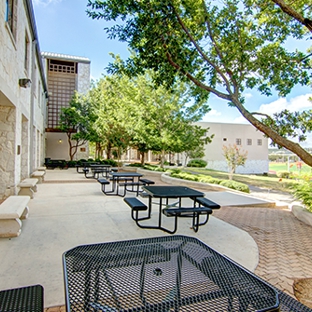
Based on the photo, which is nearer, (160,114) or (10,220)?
(10,220)

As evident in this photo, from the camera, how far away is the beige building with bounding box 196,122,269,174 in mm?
26422

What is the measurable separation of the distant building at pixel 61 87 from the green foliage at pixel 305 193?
18062mm

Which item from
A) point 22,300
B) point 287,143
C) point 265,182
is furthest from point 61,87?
point 22,300

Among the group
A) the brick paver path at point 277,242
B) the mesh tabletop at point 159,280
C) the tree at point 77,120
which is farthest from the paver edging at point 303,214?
the tree at point 77,120

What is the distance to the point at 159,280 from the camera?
163 cm

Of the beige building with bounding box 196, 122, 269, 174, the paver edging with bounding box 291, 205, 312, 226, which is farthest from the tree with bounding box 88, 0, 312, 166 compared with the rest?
the beige building with bounding box 196, 122, 269, 174

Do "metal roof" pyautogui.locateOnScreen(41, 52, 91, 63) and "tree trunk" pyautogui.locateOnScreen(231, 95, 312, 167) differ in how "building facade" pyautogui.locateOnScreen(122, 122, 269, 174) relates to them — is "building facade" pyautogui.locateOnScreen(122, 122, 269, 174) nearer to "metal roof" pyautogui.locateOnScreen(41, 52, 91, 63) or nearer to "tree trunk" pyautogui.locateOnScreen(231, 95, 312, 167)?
"metal roof" pyautogui.locateOnScreen(41, 52, 91, 63)

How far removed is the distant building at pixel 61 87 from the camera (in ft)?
67.7

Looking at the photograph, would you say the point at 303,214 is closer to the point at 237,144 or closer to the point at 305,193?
the point at 305,193

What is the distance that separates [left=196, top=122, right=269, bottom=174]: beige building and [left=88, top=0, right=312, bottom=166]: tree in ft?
63.4

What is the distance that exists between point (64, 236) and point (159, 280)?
9.22 feet

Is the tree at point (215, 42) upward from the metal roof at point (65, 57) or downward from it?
downward

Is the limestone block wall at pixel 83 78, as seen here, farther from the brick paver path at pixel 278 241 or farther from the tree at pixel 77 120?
the brick paver path at pixel 278 241

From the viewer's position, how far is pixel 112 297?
138 cm
